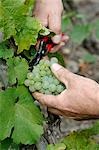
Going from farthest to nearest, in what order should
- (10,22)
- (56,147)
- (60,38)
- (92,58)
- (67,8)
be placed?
(67,8), (92,58), (60,38), (56,147), (10,22)

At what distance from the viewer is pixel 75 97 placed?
1690mm

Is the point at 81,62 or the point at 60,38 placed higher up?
the point at 60,38

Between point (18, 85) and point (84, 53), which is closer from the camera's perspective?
point (18, 85)

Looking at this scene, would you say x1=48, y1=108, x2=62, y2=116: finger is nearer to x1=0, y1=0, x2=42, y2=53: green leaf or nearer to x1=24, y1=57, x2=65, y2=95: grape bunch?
x1=24, y1=57, x2=65, y2=95: grape bunch

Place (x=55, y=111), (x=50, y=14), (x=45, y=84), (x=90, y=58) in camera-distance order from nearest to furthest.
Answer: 1. (x=45, y=84)
2. (x=55, y=111)
3. (x=50, y=14)
4. (x=90, y=58)

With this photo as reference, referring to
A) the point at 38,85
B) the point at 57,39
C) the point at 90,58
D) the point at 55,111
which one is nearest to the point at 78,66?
the point at 90,58

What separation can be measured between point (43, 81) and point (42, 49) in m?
0.20

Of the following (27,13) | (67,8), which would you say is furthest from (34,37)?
(67,8)

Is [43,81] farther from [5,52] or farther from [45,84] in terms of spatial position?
[5,52]

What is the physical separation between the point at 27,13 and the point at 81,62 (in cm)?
263

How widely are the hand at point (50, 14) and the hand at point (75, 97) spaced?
222mm

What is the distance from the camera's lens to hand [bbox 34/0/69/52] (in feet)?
6.21

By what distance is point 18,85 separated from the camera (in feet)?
5.71

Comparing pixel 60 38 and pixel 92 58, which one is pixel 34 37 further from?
pixel 92 58
